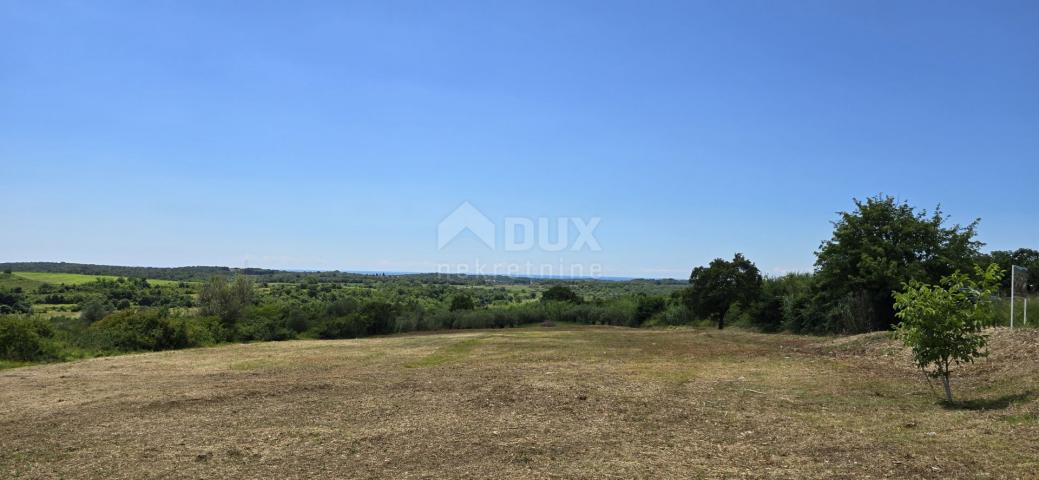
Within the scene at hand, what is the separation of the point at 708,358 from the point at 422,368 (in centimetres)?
754

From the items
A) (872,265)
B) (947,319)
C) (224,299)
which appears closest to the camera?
(947,319)

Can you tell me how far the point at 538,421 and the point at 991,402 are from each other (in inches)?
251

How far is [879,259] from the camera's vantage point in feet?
76.4

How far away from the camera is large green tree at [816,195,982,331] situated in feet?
76.1

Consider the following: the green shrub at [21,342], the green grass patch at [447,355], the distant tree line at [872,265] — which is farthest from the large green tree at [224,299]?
the distant tree line at [872,265]

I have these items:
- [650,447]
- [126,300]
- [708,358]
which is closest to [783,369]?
[708,358]

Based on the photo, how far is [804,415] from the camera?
8281mm

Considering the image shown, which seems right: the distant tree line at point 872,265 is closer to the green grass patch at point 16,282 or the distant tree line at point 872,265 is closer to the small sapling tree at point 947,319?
the small sapling tree at point 947,319

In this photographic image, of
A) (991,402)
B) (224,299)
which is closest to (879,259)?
(991,402)

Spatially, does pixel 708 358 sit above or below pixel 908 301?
below

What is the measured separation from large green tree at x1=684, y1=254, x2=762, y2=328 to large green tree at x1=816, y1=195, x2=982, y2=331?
17.1ft

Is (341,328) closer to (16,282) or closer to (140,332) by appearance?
(140,332)

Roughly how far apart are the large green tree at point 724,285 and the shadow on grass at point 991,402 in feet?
71.9

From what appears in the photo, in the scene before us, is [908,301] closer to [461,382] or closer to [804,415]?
[804,415]
